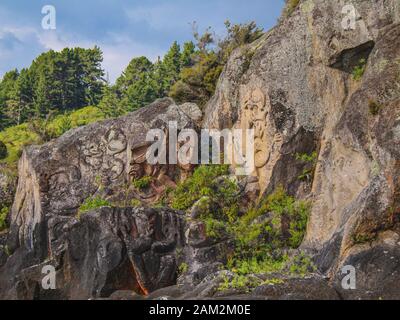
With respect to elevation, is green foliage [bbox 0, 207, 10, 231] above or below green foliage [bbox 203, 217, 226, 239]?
above

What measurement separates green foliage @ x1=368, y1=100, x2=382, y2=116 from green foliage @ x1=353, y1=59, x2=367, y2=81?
3.53 m

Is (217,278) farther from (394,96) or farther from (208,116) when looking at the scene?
(208,116)

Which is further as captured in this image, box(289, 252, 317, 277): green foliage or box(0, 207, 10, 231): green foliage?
box(0, 207, 10, 231): green foliage

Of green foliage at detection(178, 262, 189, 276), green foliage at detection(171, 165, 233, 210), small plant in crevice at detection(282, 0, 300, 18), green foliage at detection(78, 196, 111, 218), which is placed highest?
small plant in crevice at detection(282, 0, 300, 18)

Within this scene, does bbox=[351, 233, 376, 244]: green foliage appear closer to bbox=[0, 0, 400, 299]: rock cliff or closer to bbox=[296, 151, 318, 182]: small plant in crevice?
bbox=[0, 0, 400, 299]: rock cliff

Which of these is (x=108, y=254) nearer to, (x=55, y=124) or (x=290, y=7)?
(x=290, y=7)

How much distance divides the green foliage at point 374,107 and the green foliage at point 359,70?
11.6 feet

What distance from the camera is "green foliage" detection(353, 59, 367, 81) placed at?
20.5m
